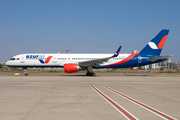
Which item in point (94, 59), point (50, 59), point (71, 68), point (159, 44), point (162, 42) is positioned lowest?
point (71, 68)

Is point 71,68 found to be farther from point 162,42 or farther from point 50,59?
point 162,42

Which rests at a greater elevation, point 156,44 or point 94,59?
point 156,44

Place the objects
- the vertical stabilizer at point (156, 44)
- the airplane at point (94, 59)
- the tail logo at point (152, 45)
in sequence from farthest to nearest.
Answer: the tail logo at point (152, 45) < the vertical stabilizer at point (156, 44) < the airplane at point (94, 59)

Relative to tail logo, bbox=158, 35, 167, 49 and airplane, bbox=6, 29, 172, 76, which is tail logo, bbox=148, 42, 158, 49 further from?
tail logo, bbox=158, 35, 167, 49

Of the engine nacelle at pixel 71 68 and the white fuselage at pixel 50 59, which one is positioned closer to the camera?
the engine nacelle at pixel 71 68

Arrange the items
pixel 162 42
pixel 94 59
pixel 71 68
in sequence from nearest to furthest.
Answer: pixel 71 68, pixel 94 59, pixel 162 42

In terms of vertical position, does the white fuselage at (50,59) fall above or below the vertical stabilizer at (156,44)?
below

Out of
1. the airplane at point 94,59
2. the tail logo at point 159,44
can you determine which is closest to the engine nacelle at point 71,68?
the airplane at point 94,59

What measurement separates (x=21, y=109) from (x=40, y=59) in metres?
25.1

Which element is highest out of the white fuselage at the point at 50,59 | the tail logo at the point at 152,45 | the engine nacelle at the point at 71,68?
the tail logo at the point at 152,45

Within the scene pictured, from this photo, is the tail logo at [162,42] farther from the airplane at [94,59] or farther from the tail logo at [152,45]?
the tail logo at [152,45]

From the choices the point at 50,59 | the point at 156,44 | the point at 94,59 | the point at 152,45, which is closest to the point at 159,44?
the point at 156,44

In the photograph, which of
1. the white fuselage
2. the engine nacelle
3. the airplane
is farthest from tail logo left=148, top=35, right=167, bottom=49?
the engine nacelle

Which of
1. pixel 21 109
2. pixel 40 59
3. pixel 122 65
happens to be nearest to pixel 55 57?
pixel 40 59
